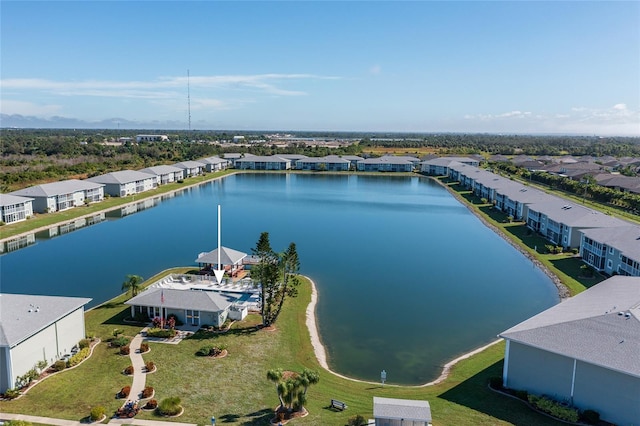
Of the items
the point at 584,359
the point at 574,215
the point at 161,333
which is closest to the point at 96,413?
the point at 161,333

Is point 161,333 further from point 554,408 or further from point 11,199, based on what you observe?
point 11,199

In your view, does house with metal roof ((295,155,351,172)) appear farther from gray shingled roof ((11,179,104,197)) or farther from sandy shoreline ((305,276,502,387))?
sandy shoreline ((305,276,502,387))

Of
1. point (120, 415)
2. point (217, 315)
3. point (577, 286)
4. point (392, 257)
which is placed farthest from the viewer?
point (392, 257)

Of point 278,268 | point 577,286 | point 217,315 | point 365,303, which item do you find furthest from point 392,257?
point 217,315

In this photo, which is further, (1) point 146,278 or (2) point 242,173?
(2) point 242,173

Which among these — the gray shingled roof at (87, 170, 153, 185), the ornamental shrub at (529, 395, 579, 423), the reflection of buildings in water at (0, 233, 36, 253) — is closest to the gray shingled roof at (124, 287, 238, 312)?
the ornamental shrub at (529, 395, 579, 423)

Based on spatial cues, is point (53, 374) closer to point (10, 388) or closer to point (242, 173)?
point (10, 388)

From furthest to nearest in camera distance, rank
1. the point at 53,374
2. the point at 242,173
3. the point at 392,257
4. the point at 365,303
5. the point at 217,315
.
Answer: the point at 242,173 → the point at 392,257 → the point at 365,303 → the point at 217,315 → the point at 53,374

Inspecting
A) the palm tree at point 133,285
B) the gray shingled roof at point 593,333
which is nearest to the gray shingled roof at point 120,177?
the palm tree at point 133,285
